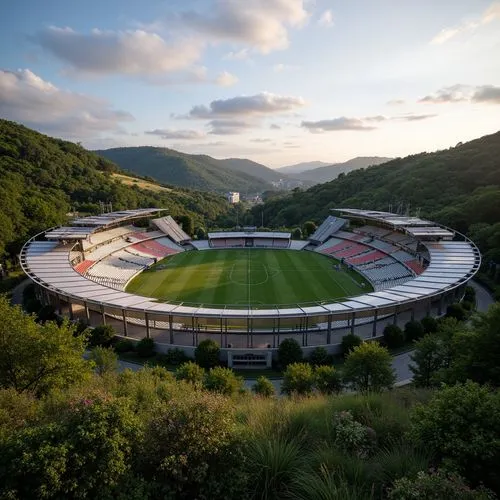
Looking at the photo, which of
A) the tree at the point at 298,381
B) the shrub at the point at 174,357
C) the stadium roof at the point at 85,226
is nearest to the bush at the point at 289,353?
the tree at the point at 298,381

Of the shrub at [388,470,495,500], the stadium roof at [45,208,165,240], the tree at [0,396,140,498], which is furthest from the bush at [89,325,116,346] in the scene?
the shrub at [388,470,495,500]

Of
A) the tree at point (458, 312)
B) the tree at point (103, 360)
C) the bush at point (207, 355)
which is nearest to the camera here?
the tree at point (103, 360)

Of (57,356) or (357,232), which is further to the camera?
(357,232)

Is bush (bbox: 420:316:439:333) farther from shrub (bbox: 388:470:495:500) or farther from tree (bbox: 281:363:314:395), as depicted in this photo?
shrub (bbox: 388:470:495:500)

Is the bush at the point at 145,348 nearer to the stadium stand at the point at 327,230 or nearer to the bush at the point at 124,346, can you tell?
the bush at the point at 124,346

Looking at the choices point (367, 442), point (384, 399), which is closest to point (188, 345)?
point (384, 399)

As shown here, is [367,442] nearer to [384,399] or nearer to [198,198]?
[384,399]

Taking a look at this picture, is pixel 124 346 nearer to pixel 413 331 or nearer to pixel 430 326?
pixel 413 331
